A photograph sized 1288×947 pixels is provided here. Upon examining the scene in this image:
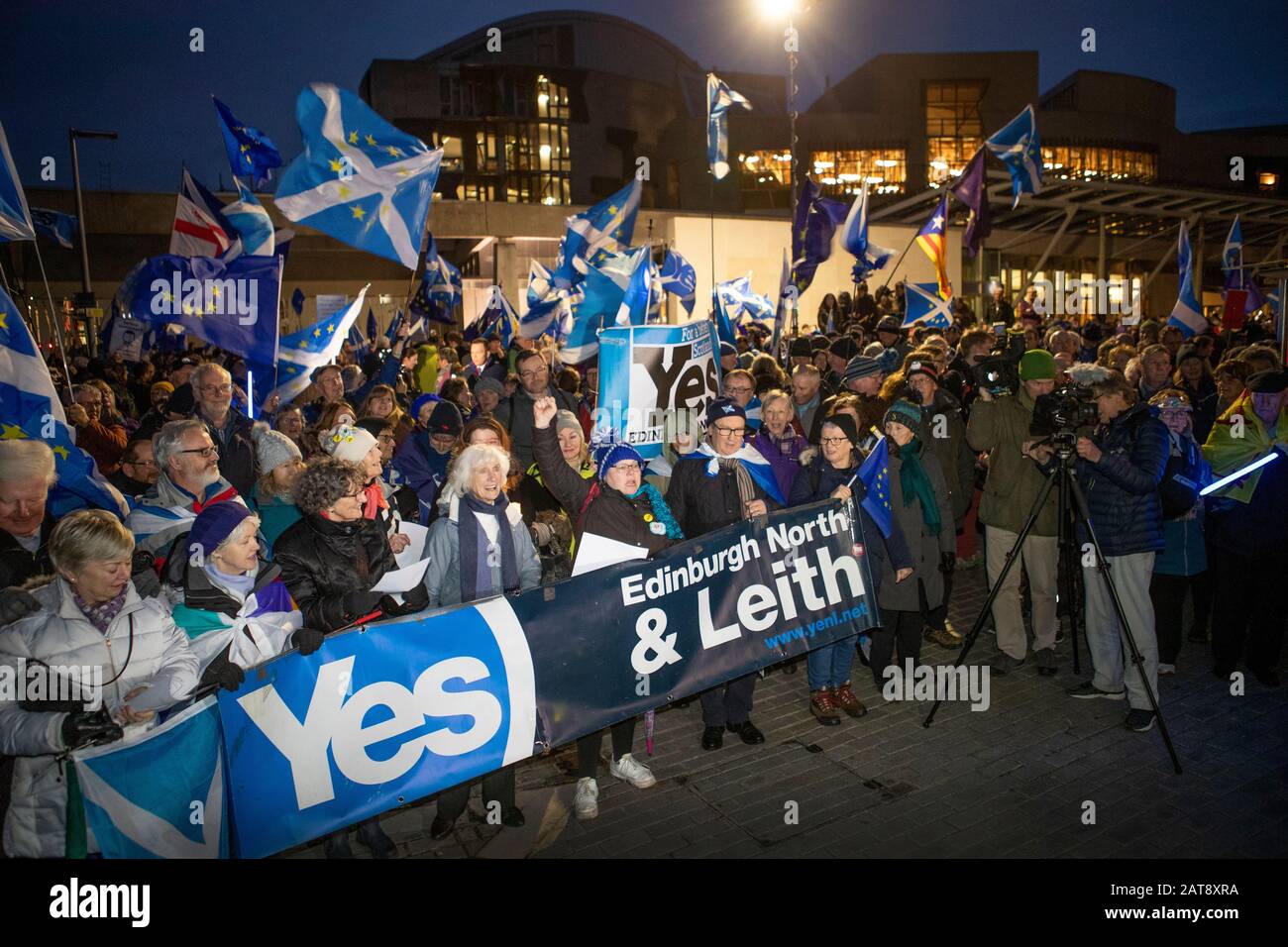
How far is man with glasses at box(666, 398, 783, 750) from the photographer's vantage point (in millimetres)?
5562

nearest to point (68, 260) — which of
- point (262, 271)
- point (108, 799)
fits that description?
point (262, 271)

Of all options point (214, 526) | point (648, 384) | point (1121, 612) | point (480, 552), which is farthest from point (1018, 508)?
point (214, 526)

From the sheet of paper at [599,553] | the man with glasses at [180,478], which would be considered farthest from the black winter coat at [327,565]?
the sheet of paper at [599,553]

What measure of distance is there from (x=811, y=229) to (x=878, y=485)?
878 centimetres

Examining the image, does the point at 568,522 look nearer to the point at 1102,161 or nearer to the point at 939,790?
the point at 939,790

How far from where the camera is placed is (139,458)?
6.34 meters

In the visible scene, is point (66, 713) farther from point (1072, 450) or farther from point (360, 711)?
point (1072, 450)

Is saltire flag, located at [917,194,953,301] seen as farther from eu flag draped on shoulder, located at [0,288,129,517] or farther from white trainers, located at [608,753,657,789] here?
eu flag draped on shoulder, located at [0,288,129,517]

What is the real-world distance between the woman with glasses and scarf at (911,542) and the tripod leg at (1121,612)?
3.18 feet

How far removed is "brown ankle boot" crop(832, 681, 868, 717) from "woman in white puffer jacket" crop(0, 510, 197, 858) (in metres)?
4.09

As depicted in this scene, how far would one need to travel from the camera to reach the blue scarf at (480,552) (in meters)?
4.62

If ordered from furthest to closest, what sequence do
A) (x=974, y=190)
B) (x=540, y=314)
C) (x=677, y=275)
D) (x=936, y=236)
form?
(x=974, y=190) → (x=677, y=275) → (x=936, y=236) → (x=540, y=314)

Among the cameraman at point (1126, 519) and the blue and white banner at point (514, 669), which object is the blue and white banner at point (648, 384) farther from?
the cameraman at point (1126, 519)

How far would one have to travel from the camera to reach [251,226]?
10008mm
